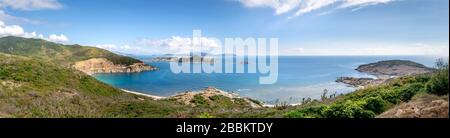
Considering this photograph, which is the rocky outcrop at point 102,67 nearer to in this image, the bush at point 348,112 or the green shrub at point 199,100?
the green shrub at point 199,100

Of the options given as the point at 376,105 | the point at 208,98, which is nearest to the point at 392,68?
the point at 208,98

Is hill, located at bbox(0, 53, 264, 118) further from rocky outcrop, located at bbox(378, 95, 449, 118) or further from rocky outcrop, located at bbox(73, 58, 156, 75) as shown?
rocky outcrop, located at bbox(73, 58, 156, 75)

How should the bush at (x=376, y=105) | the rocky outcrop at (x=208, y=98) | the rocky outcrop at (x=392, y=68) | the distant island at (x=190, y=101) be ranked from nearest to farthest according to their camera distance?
the distant island at (x=190, y=101), the bush at (x=376, y=105), the rocky outcrop at (x=208, y=98), the rocky outcrop at (x=392, y=68)

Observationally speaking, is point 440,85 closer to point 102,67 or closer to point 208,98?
point 208,98

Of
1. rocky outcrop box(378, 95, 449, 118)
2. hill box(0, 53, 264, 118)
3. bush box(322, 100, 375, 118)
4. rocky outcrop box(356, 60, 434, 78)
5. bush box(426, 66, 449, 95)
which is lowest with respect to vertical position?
rocky outcrop box(356, 60, 434, 78)

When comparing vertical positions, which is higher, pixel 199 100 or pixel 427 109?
pixel 427 109

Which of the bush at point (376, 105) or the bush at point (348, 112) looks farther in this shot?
the bush at point (376, 105)

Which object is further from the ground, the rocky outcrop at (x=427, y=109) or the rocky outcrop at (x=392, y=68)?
the rocky outcrop at (x=427, y=109)

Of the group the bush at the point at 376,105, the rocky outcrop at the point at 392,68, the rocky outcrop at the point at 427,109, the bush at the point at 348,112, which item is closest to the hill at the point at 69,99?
the bush at the point at 376,105

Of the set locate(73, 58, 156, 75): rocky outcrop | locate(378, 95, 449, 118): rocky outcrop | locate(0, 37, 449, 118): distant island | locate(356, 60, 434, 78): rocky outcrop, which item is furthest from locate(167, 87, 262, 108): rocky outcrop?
locate(73, 58, 156, 75): rocky outcrop

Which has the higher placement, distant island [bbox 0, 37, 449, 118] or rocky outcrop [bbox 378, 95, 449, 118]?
rocky outcrop [bbox 378, 95, 449, 118]

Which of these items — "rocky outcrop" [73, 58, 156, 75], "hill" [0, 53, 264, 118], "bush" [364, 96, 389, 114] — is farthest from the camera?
"rocky outcrop" [73, 58, 156, 75]

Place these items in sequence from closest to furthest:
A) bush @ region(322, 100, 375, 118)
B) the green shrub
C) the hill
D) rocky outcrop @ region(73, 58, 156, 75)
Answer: bush @ region(322, 100, 375, 118) → the hill → the green shrub → rocky outcrop @ region(73, 58, 156, 75)
